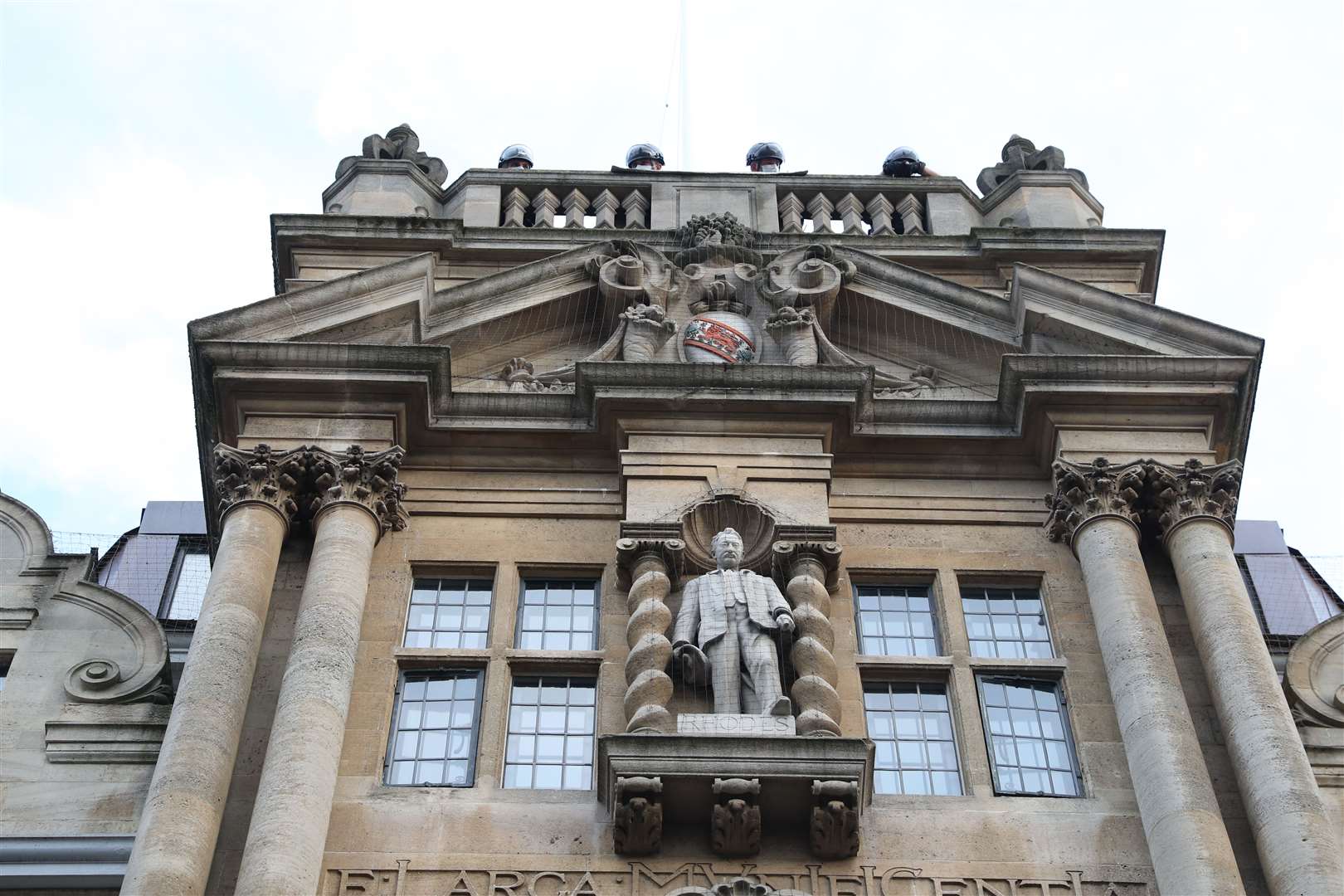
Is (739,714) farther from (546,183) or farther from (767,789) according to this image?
(546,183)

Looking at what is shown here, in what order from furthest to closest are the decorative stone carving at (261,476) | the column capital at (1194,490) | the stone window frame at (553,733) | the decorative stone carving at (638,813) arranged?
the column capital at (1194,490) → the decorative stone carving at (261,476) → the stone window frame at (553,733) → the decorative stone carving at (638,813)

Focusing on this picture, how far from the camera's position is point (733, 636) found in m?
18.8

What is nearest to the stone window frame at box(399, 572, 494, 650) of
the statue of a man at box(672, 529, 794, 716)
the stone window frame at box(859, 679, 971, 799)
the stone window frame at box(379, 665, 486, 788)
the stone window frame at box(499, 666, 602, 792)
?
the stone window frame at box(379, 665, 486, 788)

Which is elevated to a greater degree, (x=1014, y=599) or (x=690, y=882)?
(x=1014, y=599)

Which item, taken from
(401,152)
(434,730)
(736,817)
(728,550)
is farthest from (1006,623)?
(401,152)

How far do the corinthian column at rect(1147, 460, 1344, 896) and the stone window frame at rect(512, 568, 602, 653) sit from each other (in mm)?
5359

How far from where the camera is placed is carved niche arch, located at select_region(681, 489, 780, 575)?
65.7ft

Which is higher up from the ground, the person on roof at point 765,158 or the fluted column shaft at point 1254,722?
the person on roof at point 765,158

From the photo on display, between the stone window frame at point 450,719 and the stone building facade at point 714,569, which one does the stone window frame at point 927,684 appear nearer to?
the stone building facade at point 714,569

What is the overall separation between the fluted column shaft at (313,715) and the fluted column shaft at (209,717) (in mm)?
359

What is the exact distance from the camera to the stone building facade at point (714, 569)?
56.5 ft

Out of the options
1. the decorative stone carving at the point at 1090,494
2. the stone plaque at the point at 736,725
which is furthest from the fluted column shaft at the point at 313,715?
the decorative stone carving at the point at 1090,494

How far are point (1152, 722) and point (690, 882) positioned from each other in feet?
13.5

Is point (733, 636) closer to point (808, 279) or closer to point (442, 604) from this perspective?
point (442, 604)
